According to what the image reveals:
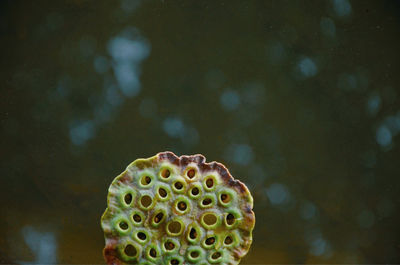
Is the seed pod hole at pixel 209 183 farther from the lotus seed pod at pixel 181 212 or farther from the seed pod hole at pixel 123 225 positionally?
the seed pod hole at pixel 123 225

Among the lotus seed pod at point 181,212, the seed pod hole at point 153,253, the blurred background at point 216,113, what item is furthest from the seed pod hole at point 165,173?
the blurred background at point 216,113

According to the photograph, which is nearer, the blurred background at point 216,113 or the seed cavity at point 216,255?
the seed cavity at point 216,255

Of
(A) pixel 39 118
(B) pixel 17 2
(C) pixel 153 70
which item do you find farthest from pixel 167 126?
(B) pixel 17 2

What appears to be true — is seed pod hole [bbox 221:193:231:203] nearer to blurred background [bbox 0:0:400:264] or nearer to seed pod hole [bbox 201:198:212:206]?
seed pod hole [bbox 201:198:212:206]

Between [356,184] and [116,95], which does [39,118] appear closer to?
[116,95]

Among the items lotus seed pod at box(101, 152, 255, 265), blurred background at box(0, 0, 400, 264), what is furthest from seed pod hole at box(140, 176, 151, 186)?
blurred background at box(0, 0, 400, 264)

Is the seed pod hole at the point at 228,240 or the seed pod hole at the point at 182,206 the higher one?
the seed pod hole at the point at 182,206

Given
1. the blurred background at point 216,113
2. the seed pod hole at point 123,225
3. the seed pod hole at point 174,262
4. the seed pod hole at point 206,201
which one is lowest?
the seed pod hole at point 174,262
